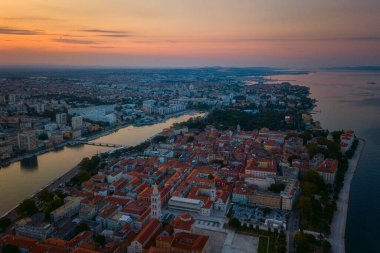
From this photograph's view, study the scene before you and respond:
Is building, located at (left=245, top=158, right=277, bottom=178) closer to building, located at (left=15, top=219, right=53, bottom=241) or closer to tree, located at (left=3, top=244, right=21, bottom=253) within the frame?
building, located at (left=15, top=219, right=53, bottom=241)

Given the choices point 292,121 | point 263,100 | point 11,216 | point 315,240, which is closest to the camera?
point 315,240

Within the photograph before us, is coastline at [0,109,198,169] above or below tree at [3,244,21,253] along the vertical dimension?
below

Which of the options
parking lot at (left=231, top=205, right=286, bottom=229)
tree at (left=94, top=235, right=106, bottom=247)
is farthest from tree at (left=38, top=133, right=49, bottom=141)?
parking lot at (left=231, top=205, right=286, bottom=229)

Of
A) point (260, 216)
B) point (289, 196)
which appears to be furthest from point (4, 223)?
point (289, 196)

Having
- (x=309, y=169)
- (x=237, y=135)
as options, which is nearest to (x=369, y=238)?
(x=309, y=169)

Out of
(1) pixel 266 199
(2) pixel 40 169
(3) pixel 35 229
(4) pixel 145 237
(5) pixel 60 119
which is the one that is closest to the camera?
(4) pixel 145 237

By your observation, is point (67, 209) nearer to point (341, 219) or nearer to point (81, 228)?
point (81, 228)

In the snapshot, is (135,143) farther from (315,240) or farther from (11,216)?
(315,240)
